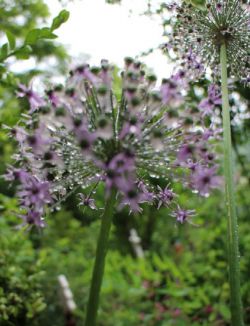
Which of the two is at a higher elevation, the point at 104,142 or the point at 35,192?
the point at 104,142

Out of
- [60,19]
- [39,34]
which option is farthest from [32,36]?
[60,19]

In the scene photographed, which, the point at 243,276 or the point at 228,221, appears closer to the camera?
the point at 228,221

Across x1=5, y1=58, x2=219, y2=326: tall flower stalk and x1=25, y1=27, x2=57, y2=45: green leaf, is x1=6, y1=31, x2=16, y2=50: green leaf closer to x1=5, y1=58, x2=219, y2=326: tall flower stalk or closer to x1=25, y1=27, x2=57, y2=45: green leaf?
x1=25, y1=27, x2=57, y2=45: green leaf

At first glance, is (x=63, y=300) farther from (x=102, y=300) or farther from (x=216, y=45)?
(x=216, y=45)

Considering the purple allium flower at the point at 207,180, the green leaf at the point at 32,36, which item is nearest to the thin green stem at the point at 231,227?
the purple allium flower at the point at 207,180

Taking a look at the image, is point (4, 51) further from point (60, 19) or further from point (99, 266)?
point (99, 266)

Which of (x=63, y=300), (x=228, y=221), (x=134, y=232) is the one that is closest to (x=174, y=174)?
(x=228, y=221)

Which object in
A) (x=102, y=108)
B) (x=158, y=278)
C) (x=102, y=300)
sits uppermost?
(x=102, y=108)
